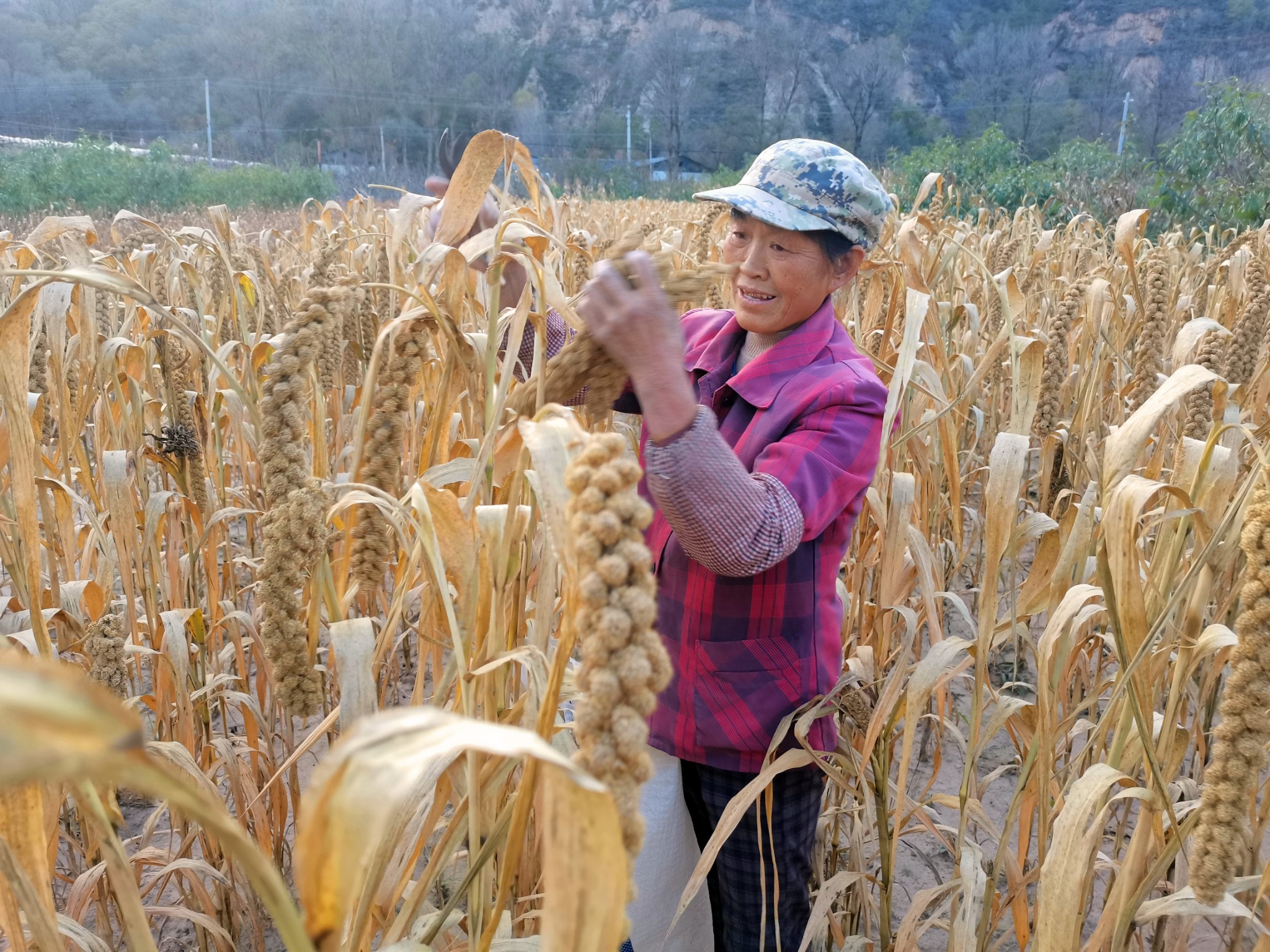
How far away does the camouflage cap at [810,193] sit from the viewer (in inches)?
56.4

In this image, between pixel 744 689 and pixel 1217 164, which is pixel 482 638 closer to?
pixel 744 689

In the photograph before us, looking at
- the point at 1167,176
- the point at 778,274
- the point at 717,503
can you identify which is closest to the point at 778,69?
the point at 1167,176

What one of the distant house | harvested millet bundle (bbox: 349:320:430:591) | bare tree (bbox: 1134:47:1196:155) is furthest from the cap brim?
the distant house

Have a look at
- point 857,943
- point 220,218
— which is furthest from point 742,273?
point 220,218

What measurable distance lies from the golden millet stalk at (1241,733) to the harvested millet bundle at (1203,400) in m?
1.13

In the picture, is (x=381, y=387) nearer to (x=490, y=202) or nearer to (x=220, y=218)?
Answer: (x=490, y=202)

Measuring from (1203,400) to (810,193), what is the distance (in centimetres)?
107

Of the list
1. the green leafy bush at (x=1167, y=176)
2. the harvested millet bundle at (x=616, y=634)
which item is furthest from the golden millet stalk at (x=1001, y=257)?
the harvested millet bundle at (x=616, y=634)

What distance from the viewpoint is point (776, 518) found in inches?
48.6

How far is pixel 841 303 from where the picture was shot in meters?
3.14

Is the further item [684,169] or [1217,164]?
[684,169]

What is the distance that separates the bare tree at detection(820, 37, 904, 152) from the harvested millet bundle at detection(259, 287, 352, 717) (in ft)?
144

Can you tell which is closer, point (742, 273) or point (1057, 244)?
point (742, 273)

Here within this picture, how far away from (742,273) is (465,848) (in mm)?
1228
